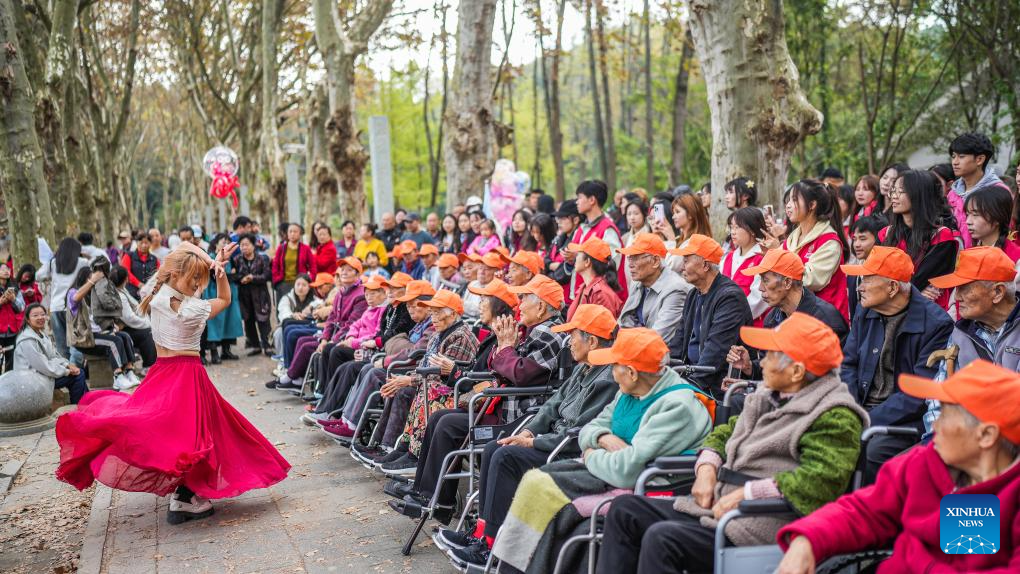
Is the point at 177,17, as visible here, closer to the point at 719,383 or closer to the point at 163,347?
the point at 163,347

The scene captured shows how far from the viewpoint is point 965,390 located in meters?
2.83

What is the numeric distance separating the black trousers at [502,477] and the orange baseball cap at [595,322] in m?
0.79

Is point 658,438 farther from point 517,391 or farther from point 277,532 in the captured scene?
point 277,532

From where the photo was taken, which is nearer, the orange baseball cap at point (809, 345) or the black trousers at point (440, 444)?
the orange baseball cap at point (809, 345)

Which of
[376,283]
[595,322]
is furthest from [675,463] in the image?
[376,283]

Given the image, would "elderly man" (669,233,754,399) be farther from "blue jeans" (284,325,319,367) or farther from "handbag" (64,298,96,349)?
"handbag" (64,298,96,349)

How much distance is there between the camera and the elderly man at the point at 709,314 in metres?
5.64

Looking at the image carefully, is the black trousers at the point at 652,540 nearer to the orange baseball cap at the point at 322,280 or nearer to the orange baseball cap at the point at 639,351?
the orange baseball cap at the point at 639,351

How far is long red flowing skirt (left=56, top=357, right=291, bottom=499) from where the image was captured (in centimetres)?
601

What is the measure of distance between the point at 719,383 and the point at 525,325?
5.04 ft

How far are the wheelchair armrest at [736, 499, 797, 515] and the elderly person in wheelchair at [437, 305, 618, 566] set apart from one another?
5.17ft

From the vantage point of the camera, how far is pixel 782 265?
17.1 ft

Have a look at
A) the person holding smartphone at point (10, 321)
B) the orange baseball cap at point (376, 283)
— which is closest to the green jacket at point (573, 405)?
the orange baseball cap at point (376, 283)

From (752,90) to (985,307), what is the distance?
4.69 meters
